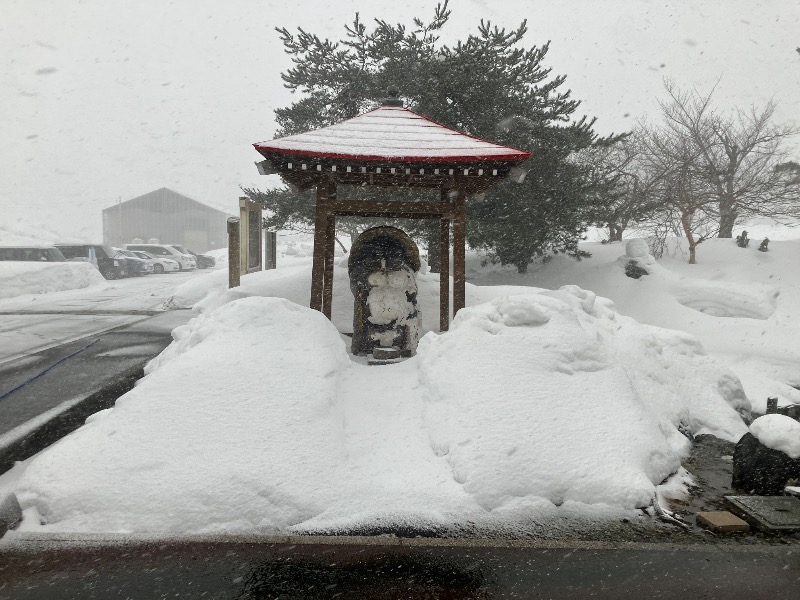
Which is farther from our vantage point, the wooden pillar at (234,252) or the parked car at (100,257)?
the parked car at (100,257)

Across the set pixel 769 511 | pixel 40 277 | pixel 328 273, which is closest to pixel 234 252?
pixel 328 273

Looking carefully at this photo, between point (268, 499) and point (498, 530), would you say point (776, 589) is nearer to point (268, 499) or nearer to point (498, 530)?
point (498, 530)

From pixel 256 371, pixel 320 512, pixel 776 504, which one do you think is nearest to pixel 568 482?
pixel 776 504

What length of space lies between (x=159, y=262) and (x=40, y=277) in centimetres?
1090

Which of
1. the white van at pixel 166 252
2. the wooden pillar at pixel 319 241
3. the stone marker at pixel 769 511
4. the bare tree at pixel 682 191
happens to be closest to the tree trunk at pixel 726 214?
the bare tree at pixel 682 191

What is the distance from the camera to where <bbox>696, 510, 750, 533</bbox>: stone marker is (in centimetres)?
359

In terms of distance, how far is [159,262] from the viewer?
29.5 metres

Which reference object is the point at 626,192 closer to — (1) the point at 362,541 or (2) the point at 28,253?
(1) the point at 362,541

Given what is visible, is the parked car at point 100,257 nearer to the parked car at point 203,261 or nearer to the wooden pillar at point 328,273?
the parked car at point 203,261

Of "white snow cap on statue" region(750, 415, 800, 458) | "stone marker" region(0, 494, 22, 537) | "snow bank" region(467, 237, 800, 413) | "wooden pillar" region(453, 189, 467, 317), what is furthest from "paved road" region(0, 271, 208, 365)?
"white snow cap on statue" region(750, 415, 800, 458)

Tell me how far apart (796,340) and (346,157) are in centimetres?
1129

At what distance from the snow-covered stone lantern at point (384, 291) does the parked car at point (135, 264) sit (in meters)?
24.1

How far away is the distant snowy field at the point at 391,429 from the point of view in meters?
3.66

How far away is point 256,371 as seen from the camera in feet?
16.3
